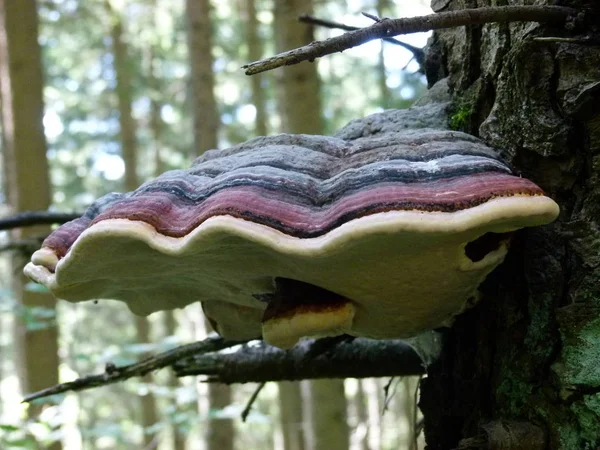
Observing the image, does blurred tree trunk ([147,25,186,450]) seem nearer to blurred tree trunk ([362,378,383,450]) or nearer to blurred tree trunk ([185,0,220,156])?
blurred tree trunk ([185,0,220,156])

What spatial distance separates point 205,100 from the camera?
7398mm

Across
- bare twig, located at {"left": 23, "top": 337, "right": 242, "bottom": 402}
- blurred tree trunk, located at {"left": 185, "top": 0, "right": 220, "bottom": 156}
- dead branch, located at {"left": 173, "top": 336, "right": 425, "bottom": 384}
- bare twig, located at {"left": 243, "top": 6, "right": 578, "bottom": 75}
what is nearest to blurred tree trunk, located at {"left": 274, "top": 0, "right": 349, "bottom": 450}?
blurred tree trunk, located at {"left": 185, "top": 0, "right": 220, "bottom": 156}

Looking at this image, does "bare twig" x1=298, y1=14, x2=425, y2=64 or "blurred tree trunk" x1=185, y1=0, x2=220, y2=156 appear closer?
"bare twig" x1=298, y1=14, x2=425, y2=64

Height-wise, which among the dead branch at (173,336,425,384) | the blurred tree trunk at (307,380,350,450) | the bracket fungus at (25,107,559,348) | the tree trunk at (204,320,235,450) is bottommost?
the tree trunk at (204,320,235,450)

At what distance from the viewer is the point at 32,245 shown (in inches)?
108

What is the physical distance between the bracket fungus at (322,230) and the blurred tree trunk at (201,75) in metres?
5.85

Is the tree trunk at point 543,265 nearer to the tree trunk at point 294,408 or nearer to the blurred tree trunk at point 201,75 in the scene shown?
the blurred tree trunk at point 201,75

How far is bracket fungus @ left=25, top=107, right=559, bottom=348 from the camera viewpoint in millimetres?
948

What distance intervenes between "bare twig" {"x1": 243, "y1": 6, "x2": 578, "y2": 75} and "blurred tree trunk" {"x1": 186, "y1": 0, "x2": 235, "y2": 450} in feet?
20.6

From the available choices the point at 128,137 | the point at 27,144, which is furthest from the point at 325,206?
the point at 128,137

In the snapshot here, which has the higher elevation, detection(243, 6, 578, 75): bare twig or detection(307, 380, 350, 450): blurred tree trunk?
detection(243, 6, 578, 75): bare twig

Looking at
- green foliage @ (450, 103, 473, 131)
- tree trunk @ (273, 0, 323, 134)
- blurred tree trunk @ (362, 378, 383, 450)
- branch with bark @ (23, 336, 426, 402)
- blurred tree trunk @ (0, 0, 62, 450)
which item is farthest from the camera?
blurred tree trunk @ (362, 378, 383, 450)

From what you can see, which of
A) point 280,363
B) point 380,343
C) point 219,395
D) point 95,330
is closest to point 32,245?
point 280,363

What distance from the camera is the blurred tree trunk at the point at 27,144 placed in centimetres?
521
